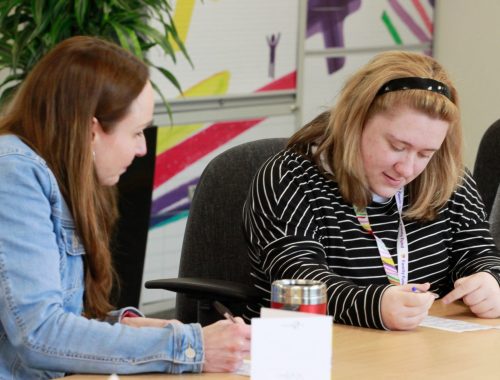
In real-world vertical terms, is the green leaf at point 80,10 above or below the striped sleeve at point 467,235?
above

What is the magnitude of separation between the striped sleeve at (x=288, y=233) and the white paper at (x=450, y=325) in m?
0.13

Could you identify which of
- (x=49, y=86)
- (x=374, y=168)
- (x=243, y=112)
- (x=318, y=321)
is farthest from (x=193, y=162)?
(x=318, y=321)

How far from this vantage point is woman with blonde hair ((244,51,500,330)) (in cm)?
218

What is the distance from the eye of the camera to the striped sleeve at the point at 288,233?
204 centimetres

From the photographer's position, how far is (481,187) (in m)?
3.17

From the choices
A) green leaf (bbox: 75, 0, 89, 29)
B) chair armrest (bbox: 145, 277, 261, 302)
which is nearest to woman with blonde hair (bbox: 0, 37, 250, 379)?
chair armrest (bbox: 145, 277, 261, 302)

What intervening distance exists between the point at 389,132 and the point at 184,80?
2.02 metres

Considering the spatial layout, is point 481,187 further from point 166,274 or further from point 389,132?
point 166,274

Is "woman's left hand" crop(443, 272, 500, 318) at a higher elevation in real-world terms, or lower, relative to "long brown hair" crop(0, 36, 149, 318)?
lower

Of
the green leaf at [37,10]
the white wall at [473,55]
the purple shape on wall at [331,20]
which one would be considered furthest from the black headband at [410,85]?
the white wall at [473,55]

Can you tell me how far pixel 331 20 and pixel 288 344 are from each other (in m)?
3.66

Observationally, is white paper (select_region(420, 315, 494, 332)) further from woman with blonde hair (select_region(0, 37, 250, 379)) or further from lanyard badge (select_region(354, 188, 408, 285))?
woman with blonde hair (select_region(0, 37, 250, 379))

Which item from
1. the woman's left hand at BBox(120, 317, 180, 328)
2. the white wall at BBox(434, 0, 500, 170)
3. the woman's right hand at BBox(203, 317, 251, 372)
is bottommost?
the white wall at BBox(434, 0, 500, 170)

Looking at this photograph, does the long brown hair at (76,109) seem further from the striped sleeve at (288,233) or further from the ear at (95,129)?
the striped sleeve at (288,233)
